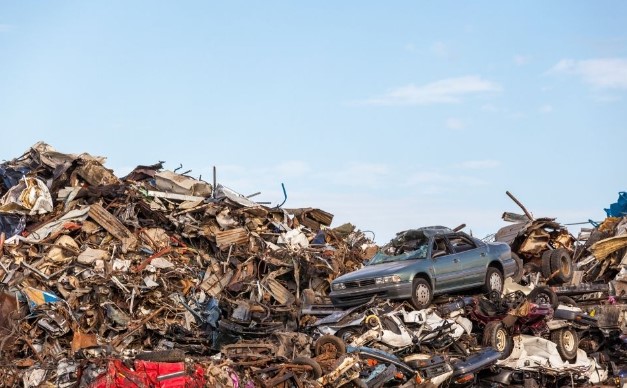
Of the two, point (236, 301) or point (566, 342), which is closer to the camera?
point (566, 342)

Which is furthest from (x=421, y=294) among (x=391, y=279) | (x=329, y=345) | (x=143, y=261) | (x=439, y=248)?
(x=143, y=261)

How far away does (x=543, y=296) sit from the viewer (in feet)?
68.2

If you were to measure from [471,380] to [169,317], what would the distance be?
9.33m

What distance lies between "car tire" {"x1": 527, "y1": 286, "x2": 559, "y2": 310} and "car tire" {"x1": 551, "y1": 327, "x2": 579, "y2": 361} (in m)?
0.71

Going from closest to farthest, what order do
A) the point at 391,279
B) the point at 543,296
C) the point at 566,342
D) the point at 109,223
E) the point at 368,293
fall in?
the point at 391,279 → the point at 368,293 → the point at 566,342 → the point at 543,296 → the point at 109,223

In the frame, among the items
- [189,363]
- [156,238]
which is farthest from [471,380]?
[156,238]

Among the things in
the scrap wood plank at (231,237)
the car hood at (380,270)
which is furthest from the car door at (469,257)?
the scrap wood plank at (231,237)

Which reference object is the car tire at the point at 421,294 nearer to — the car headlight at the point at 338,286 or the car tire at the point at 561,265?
the car headlight at the point at 338,286

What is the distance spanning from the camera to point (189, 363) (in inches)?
535

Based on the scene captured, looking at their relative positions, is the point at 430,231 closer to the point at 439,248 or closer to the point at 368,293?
the point at 439,248

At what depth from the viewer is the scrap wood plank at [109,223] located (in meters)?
26.2

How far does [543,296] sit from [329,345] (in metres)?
6.50

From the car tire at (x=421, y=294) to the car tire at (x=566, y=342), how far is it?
8.91ft

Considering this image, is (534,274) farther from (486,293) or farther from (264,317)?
(264,317)
